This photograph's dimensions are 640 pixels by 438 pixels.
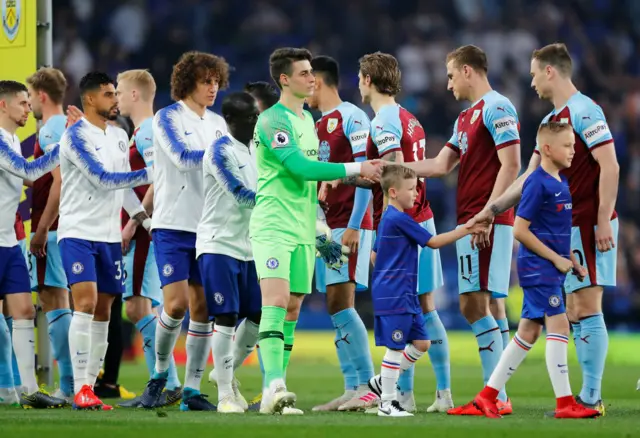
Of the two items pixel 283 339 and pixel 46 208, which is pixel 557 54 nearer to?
pixel 283 339

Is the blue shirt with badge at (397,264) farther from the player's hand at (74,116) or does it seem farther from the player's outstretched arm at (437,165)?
the player's hand at (74,116)

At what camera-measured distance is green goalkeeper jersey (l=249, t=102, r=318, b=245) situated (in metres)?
7.69

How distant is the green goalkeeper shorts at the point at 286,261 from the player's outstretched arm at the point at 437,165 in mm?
1092

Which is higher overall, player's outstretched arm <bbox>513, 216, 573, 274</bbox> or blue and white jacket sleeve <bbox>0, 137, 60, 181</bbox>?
blue and white jacket sleeve <bbox>0, 137, 60, 181</bbox>

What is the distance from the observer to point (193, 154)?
8.38 m

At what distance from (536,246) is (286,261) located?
162cm

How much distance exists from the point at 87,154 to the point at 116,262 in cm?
87

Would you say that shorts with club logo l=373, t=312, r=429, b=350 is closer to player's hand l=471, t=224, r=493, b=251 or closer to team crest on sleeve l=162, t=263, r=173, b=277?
player's hand l=471, t=224, r=493, b=251

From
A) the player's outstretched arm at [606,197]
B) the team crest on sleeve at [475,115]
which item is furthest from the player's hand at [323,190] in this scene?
the player's outstretched arm at [606,197]

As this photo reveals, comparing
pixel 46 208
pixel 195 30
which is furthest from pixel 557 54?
pixel 195 30

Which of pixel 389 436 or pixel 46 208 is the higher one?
pixel 46 208

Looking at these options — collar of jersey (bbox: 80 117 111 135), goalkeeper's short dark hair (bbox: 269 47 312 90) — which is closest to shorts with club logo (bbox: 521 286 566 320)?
goalkeeper's short dark hair (bbox: 269 47 312 90)

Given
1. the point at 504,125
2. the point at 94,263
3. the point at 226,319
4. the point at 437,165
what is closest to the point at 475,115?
the point at 504,125

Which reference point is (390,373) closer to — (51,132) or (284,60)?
(284,60)
